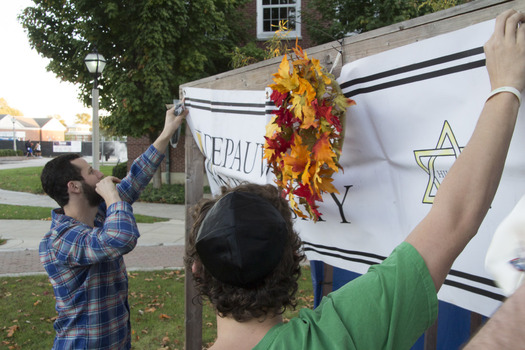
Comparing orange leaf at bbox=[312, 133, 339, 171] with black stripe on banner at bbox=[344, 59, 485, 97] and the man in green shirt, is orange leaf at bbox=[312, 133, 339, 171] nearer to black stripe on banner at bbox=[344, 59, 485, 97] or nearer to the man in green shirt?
black stripe on banner at bbox=[344, 59, 485, 97]

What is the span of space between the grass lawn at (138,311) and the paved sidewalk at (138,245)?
1.89ft

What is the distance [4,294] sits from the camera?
5723 mm

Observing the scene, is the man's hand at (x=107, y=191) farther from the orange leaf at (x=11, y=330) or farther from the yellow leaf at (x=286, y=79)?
the orange leaf at (x=11, y=330)

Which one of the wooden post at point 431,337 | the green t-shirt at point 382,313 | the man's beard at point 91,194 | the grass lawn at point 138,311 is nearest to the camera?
the green t-shirt at point 382,313

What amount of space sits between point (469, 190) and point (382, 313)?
0.38 metres

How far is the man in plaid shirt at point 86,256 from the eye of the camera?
225 centimetres

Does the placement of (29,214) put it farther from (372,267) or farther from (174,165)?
(372,267)

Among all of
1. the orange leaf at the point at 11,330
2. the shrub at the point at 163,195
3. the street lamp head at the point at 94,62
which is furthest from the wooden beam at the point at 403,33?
the shrub at the point at 163,195

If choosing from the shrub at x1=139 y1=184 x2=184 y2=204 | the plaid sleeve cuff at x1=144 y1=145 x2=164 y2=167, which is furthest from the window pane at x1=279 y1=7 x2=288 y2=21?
the plaid sleeve cuff at x1=144 y1=145 x2=164 y2=167

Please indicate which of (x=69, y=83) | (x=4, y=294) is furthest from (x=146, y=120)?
(x=4, y=294)

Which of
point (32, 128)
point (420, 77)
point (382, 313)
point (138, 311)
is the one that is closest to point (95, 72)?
point (138, 311)

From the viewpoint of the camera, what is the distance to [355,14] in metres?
11.5

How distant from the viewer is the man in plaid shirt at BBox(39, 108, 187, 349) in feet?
7.38

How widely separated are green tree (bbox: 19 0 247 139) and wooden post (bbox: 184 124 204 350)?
9.82 meters
